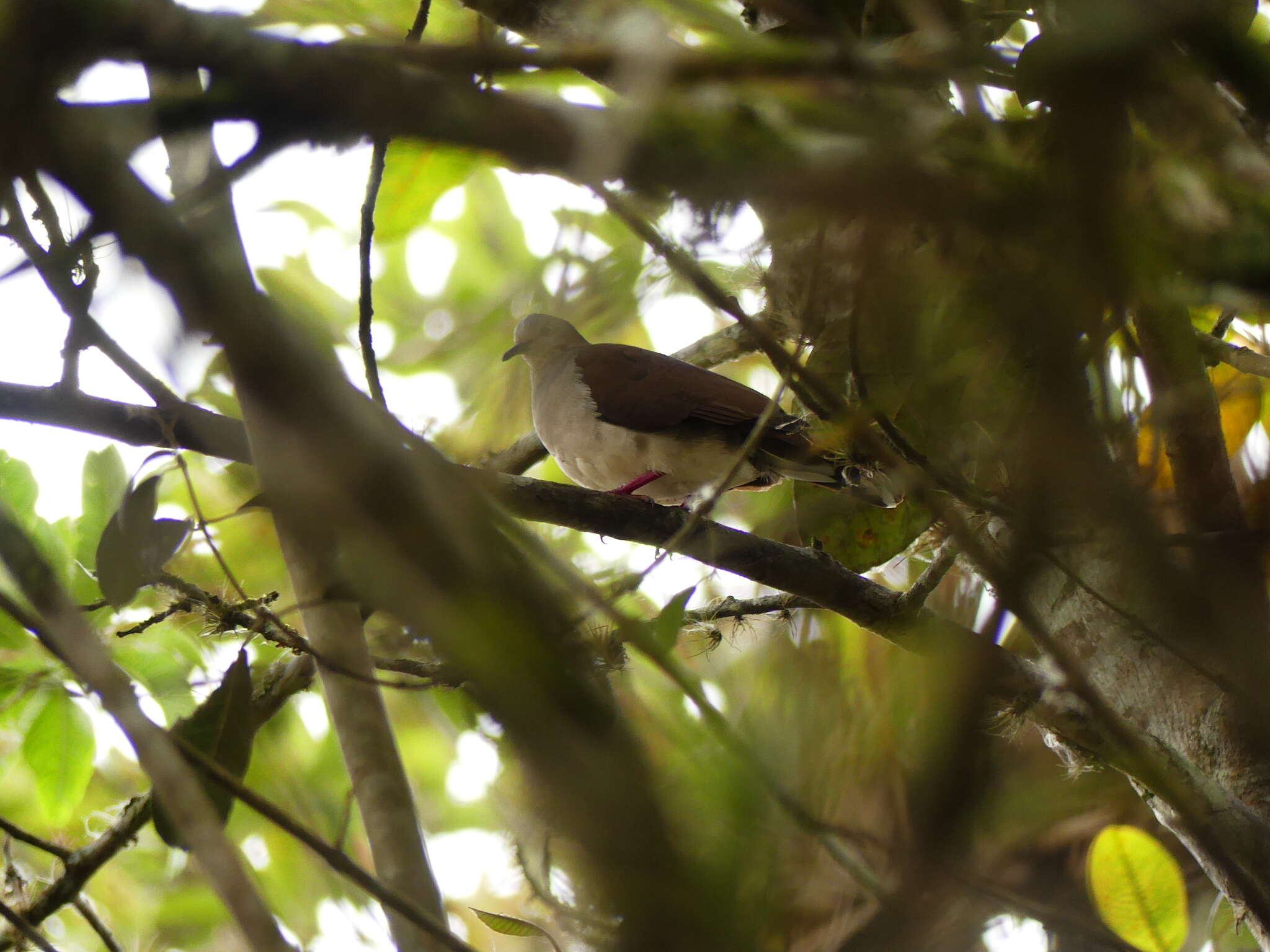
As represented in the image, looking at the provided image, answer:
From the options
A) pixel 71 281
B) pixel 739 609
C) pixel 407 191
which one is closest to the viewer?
pixel 71 281

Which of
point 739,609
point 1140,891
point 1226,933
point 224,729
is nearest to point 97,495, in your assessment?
point 224,729

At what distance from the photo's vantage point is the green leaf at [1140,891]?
5.47ft

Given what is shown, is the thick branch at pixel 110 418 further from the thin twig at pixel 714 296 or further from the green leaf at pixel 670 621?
→ the thin twig at pixel 714 296

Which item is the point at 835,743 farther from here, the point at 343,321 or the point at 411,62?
the point at 343,321

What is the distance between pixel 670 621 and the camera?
4.73ft

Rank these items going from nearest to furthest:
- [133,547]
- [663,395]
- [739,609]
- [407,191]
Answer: [133,547], [407,191], [739,609], [663,395]

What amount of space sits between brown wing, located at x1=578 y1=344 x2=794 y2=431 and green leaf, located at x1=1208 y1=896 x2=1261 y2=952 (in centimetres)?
191

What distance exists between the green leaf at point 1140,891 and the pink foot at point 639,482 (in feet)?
7.04

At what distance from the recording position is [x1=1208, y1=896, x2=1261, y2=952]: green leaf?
2105mm

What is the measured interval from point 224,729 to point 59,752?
71 centimetres

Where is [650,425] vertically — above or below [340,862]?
above

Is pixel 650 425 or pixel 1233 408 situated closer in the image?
pixel 1233 408

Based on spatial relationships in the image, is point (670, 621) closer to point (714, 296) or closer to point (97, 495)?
point (714, 296)

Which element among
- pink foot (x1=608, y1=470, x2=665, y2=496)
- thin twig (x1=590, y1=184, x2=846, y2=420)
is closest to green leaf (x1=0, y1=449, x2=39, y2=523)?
thin twig (x1=590, y1=184, x2=846, y2=420)
